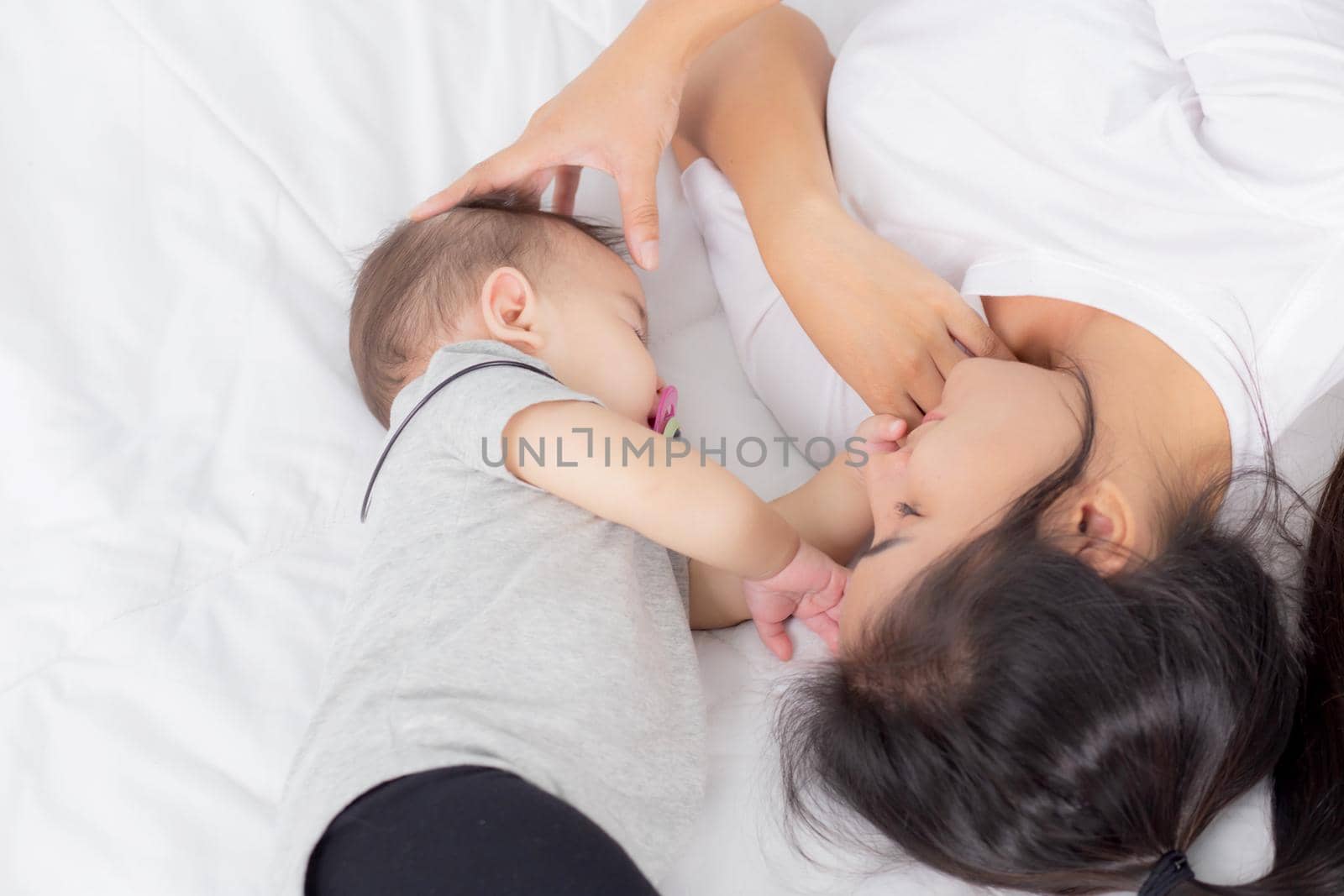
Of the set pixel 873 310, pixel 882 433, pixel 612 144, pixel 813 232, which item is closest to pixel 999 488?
pixel 882 433

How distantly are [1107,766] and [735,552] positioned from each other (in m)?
0.31

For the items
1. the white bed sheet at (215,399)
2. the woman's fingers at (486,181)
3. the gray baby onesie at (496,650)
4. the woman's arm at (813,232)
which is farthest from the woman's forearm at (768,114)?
the gray baby onesie at (496,650)

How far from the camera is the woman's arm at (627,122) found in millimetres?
1026

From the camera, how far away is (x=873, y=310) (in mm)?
956

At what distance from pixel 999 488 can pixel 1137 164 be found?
35cm

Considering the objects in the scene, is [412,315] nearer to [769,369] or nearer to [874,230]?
[769,369]

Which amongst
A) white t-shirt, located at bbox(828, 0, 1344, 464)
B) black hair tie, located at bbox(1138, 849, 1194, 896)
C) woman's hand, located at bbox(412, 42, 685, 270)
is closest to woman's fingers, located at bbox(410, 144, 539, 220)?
woman's hand, located at bbox(412, 42, 685, 270)

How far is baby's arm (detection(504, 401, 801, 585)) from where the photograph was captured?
0.83 metres

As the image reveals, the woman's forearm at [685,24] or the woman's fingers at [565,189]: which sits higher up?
the woman's forearm at [685,24]

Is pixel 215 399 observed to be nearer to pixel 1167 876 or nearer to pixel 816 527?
pixel 816 527

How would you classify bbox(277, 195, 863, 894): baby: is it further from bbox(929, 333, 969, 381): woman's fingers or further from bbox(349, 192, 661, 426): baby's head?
bbox(929, 333, 969, 381): woman's fingers

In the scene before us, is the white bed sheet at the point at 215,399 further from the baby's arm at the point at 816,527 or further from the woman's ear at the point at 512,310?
the woman's ear at the point at 512,310

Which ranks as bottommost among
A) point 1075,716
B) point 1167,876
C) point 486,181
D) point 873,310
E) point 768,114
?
point 1167,876

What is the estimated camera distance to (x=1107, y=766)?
0.66 metres
